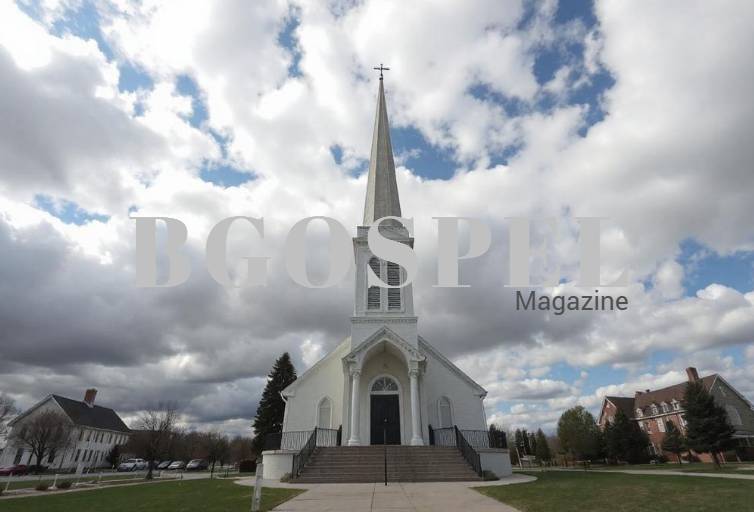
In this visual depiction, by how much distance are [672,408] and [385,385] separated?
5057 centimetres

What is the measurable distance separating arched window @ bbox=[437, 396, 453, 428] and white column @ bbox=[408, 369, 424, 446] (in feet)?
11.2

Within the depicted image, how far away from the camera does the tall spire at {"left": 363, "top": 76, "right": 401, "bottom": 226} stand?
96.1ft

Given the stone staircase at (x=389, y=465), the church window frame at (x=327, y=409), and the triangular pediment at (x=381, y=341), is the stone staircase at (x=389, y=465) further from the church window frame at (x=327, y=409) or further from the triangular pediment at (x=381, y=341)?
the church window frame at (x=327, y=409)

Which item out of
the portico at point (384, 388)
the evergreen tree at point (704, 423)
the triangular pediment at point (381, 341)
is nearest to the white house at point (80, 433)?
the portico at point (384, 388)

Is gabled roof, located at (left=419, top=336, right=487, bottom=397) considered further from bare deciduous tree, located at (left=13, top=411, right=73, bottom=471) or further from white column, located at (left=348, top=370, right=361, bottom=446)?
bare deciduous tree, located at (left=13, top=411, right=73, bottom=471)

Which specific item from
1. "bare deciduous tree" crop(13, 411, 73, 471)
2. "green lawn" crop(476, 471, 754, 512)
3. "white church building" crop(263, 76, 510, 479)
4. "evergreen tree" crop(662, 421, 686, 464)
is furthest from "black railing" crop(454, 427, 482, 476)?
"bare deciduous tree" crop(13, 411, 73, 471)

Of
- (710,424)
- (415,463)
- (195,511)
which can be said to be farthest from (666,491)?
(710,424)

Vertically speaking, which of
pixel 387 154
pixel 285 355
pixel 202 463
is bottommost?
pixel 202 463

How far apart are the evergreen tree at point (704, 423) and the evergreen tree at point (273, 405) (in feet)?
117

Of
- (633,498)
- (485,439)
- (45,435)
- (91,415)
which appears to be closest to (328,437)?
(485,439)

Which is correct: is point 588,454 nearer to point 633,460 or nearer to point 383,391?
point 633,460

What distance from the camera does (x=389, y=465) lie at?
1730cm

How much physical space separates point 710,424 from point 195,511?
39.4 meters

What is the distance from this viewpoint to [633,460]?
43594 mm
